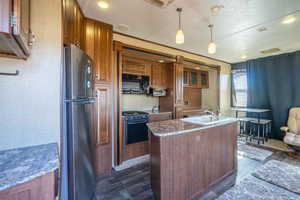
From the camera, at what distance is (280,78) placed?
4.16 meters

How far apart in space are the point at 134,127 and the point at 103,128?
0.73 m

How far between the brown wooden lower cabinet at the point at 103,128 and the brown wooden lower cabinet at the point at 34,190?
1406 mm

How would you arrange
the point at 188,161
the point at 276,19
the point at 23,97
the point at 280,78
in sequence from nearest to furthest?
the point at 23,97
the point at 188,161
the point at 276,19
the point at 280,78

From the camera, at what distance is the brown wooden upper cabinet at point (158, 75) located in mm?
3451

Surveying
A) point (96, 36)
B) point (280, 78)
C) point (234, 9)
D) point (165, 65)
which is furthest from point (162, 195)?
point (280, 78)

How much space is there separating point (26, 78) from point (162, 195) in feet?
6.05

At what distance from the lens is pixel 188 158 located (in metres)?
1.66

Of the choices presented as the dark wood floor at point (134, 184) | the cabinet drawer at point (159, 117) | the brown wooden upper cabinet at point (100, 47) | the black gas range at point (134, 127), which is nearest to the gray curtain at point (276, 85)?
the dark wood floor at point (134, 184)

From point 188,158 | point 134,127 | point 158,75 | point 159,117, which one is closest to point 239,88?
point 158,75

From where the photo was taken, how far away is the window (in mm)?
5062

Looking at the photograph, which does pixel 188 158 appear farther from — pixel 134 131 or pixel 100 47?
pixel 100 47

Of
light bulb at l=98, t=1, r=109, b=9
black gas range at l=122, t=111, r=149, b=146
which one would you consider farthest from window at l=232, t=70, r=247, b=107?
light bulb at l=98, t=1, r=109, b=9

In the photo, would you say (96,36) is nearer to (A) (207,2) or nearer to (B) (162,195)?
(A) (207,2)

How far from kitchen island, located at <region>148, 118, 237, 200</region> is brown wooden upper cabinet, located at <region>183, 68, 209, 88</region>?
2.36m
